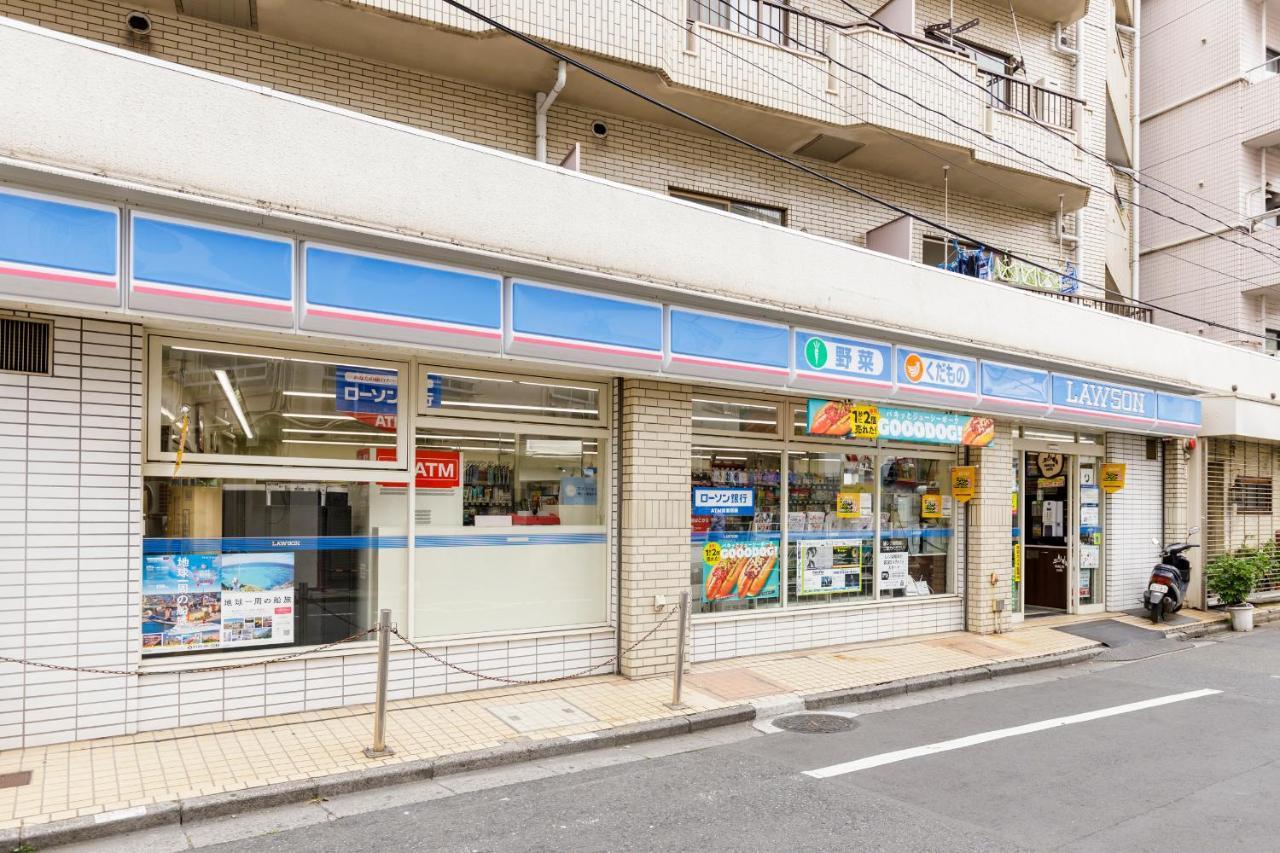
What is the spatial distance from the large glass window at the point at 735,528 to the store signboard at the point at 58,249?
618cm

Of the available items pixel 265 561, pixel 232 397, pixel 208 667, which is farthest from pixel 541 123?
pixel 208 667

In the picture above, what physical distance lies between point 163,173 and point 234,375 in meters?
1.82

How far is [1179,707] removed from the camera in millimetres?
9203

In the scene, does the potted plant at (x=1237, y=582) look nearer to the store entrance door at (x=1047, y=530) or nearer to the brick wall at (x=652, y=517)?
the store entrance door at (x=1047, y=530)

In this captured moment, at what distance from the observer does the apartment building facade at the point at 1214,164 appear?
20672 mm

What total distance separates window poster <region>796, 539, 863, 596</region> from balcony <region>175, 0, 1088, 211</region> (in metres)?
5.64

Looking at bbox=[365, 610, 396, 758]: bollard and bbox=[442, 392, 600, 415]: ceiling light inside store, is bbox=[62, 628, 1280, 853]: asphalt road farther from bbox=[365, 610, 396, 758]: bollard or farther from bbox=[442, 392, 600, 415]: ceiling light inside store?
bbox=[442, 392, 600, 415]: ceiling light inside store

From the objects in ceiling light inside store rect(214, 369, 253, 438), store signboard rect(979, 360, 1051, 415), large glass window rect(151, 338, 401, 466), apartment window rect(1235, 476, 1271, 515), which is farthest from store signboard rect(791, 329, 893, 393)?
apartment window rect(1235, 476, 1271, 515)

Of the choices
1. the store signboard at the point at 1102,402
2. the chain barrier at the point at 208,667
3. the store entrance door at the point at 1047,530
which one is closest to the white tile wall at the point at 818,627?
the store entrance door at the point at 1047,530

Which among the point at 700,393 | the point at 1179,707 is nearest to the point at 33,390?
the point at 700,393

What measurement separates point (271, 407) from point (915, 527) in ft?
28.9

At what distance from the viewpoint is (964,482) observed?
12602 millimetres

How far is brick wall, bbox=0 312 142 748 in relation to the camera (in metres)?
6.50

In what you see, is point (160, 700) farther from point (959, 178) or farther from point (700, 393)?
point (959, 178)
